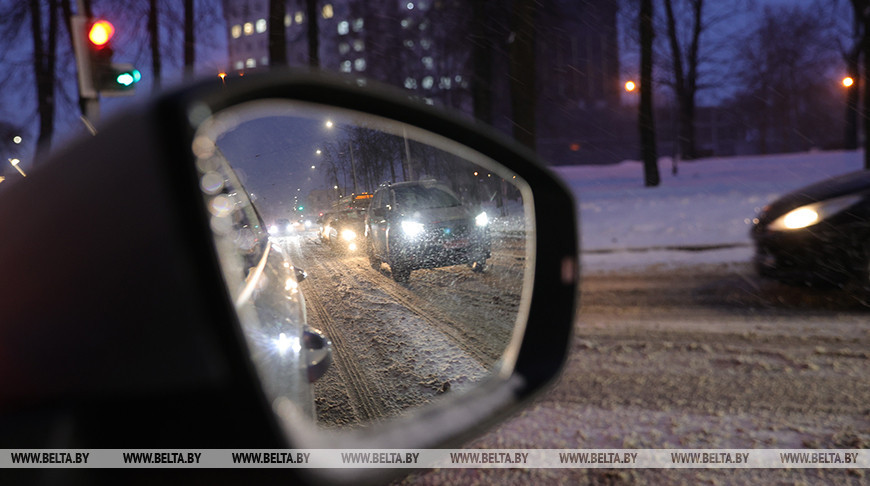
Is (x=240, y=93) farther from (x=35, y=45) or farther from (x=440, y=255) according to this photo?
(x=35, y=45)

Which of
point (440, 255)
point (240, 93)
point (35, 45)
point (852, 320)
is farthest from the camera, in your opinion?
point (35, 45)

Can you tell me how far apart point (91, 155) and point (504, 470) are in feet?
Result: 8.41

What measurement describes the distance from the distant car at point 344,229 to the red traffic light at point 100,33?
8.54 meters

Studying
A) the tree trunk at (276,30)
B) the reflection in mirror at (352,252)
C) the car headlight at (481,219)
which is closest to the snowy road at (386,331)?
the reflection in mirror at (352,252)

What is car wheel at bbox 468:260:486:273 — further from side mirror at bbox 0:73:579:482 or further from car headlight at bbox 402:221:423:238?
car headlight at bbox 402:221:423:238

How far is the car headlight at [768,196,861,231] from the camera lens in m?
6.89

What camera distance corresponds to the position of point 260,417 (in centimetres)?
87

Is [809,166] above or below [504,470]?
above

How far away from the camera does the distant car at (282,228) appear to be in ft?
4.40

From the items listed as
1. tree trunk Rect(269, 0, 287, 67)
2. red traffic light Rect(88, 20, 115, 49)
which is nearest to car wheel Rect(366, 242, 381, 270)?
red traffic light Rect(88, 20, 115, 49)

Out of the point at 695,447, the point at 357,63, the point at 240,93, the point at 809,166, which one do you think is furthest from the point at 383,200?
the point at 809,166

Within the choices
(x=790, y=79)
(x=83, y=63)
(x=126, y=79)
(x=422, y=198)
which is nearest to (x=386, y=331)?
(x=422, y=198)

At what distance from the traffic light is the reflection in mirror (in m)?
7.90

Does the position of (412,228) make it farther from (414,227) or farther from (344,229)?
(344,229)
